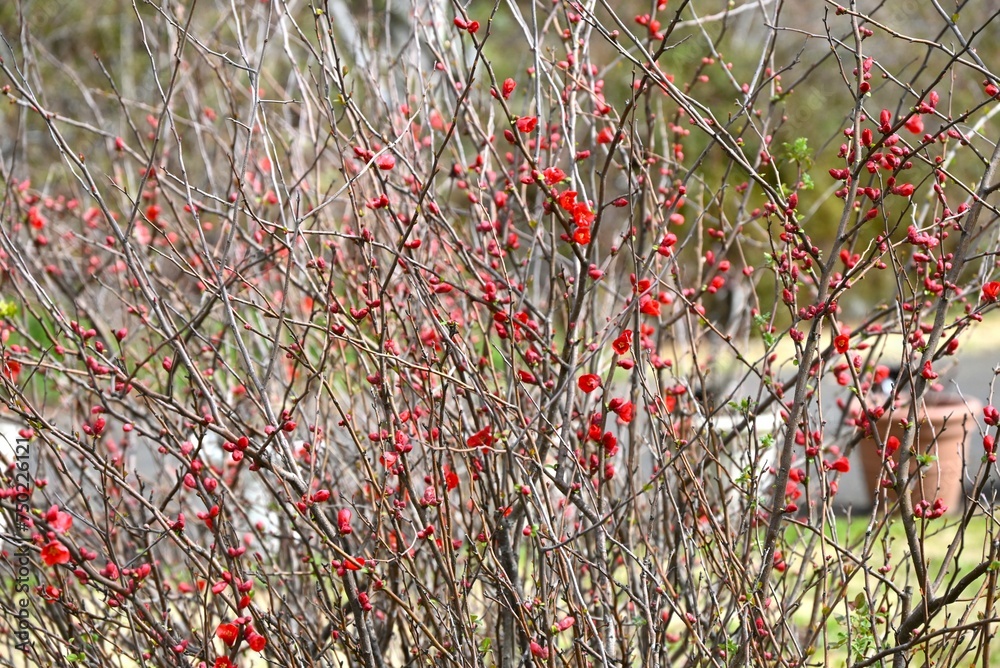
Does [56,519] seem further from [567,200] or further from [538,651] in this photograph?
[567,200]

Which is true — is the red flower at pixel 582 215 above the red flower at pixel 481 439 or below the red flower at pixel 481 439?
above

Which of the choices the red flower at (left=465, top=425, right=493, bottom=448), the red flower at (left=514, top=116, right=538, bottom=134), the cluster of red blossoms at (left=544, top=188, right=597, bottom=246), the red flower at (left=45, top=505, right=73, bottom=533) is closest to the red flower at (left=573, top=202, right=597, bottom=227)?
the cluster of red blossoms at (left=544, top=188, right=597, bottom=246)

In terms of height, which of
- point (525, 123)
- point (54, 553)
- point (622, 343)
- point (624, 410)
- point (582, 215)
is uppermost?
point (525, 123)

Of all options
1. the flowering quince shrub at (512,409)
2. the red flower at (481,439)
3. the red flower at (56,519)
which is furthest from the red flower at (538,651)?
the red flower at (56,519)

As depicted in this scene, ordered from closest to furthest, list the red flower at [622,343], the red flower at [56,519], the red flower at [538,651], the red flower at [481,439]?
1. the red flower at [56,519]
2. the red flower at [538,651]
3. the red flower at [622,343]
4. the red flower at [481,439]

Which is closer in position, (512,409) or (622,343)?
(622,343)

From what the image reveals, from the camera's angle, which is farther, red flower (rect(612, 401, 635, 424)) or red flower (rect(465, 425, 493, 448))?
red flower (rect(465, 425, 493, 448))

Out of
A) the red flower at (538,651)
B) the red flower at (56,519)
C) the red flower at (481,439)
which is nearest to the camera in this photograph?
the red flower at (56,519)

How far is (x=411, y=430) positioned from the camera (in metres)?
2.83

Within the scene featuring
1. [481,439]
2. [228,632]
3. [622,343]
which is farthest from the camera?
[481,439]

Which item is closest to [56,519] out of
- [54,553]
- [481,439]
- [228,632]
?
[54,553]

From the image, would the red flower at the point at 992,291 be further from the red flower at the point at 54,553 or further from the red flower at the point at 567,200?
the red flower at the point at 54,553

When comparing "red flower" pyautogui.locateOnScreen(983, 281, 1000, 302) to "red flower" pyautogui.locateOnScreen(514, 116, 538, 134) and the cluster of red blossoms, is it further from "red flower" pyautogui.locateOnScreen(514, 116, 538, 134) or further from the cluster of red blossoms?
"red flower" pyautogui.locateOnScreen(514, 116, 538, 134)

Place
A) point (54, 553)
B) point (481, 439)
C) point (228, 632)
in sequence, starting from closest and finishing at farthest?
point (54, 553) → point (228, 632) → point (481, 439)
